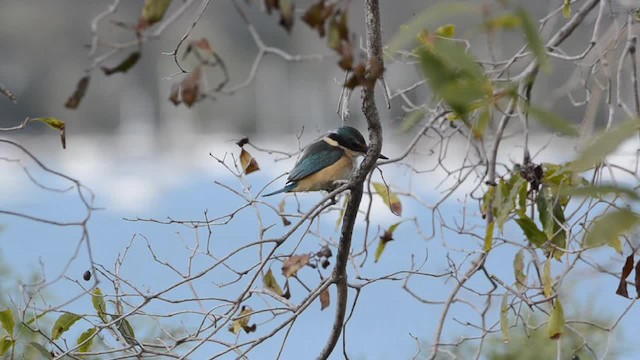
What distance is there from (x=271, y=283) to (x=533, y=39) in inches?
43.8

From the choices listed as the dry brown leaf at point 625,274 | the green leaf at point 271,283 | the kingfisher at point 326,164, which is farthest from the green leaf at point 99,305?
the dry brown leaf at point 625,274

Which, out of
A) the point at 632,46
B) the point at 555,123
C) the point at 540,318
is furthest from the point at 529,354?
the point at 555,123

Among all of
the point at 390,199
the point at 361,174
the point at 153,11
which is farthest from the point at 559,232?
the point at 153,11

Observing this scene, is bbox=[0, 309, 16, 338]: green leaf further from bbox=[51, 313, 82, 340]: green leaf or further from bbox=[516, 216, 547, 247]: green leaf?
bbox=[516, 216, 547, 247]: green leaf

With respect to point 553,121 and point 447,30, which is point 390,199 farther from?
point 553,121

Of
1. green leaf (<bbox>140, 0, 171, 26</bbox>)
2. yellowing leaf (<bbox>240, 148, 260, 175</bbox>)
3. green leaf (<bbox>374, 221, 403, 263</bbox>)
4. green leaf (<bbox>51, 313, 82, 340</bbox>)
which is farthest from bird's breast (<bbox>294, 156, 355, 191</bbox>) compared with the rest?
green leaf (<bbox>140, 0, 171, 26</bbox>)

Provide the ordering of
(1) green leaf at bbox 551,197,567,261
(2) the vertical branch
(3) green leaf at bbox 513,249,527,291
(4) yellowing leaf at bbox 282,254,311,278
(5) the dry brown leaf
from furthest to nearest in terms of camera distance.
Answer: (3) green leaf at bbox 513,249,527,291 → (1) green leaf at bbox 551,197,567,261 → (4) yellowing leaf at bbox 282,254,311,278 → (5) the dry brown leaf → (2) the vertical branch

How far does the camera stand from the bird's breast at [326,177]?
175cm

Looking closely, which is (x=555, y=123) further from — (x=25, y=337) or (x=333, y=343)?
(x=25, y=337)

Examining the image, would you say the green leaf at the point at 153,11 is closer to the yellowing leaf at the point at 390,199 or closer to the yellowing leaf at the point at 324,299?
the yellowing leaf at the point at 324,299

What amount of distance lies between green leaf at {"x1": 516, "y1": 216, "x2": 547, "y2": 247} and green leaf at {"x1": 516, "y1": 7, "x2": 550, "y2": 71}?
0.97 meters

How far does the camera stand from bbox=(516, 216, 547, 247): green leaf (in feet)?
4.39

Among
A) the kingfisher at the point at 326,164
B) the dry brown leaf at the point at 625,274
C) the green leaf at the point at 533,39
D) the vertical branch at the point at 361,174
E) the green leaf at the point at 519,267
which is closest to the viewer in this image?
the green leaf at the point at 533,39

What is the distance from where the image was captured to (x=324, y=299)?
137cm
